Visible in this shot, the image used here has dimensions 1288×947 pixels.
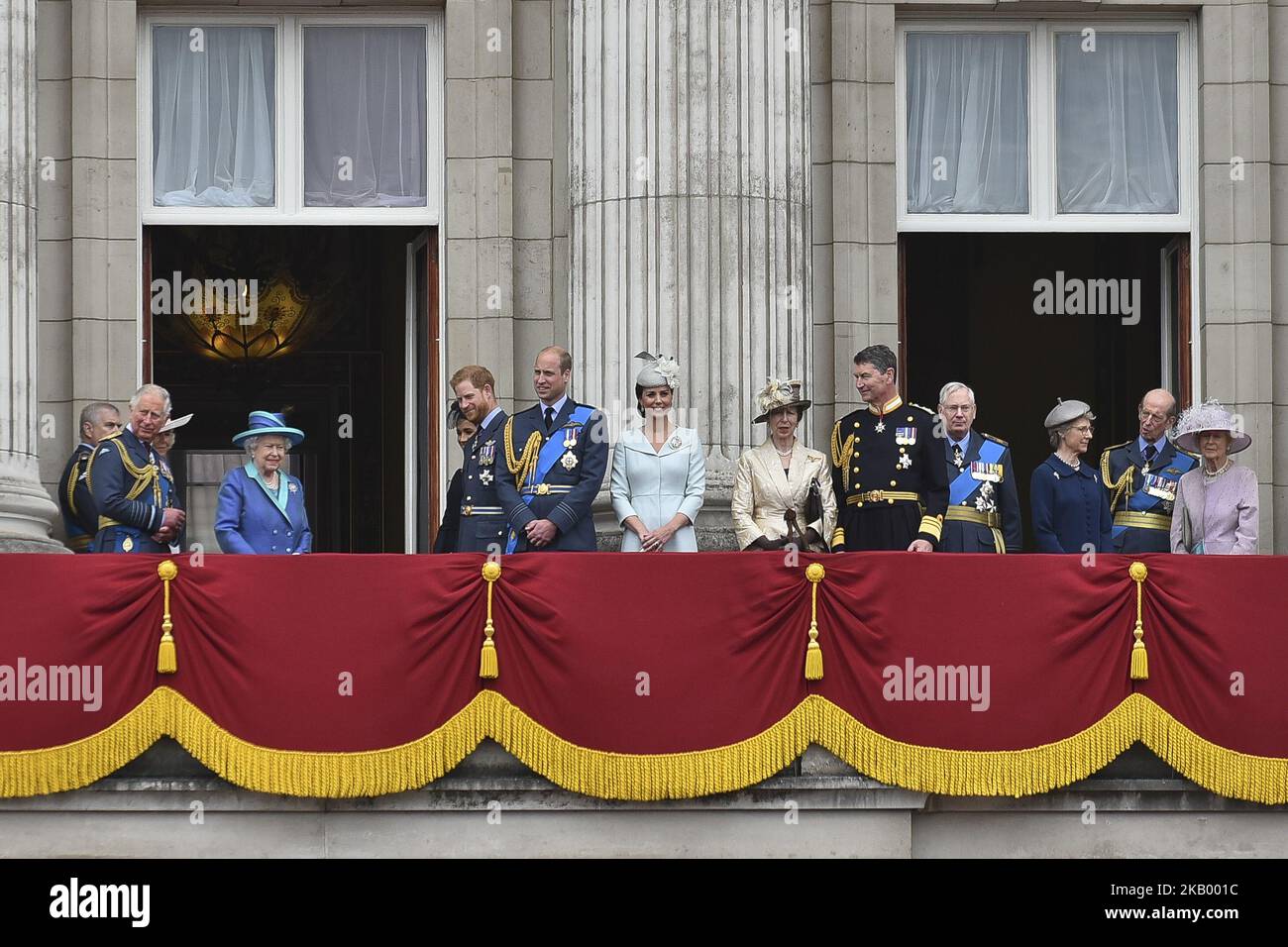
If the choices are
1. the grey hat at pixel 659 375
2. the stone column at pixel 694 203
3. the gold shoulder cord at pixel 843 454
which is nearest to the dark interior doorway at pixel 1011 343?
the stone column at pixel 694 203

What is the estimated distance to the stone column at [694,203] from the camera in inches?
669

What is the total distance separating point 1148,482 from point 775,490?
2.81m

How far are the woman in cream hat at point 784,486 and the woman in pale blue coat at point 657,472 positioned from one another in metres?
0.30

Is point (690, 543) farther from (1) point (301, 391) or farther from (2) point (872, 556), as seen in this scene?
(1) point (301, 391)

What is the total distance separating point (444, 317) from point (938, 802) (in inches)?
252

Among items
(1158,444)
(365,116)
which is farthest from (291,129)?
(1158,444)

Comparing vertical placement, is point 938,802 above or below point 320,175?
below

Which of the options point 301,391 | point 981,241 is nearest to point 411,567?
point 981,241

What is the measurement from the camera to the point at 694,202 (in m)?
17.1

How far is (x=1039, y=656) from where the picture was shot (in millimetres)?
13664

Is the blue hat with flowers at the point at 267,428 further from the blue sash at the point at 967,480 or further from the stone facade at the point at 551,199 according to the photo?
the blue sash at the point at 967,480

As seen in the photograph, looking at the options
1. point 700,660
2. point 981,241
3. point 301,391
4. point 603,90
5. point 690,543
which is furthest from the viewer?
point 301,391

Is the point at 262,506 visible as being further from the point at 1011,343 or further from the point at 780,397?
the point at 1011,343

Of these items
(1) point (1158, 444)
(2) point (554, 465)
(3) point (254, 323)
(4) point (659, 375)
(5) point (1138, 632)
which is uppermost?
(3) point (254, 323)
